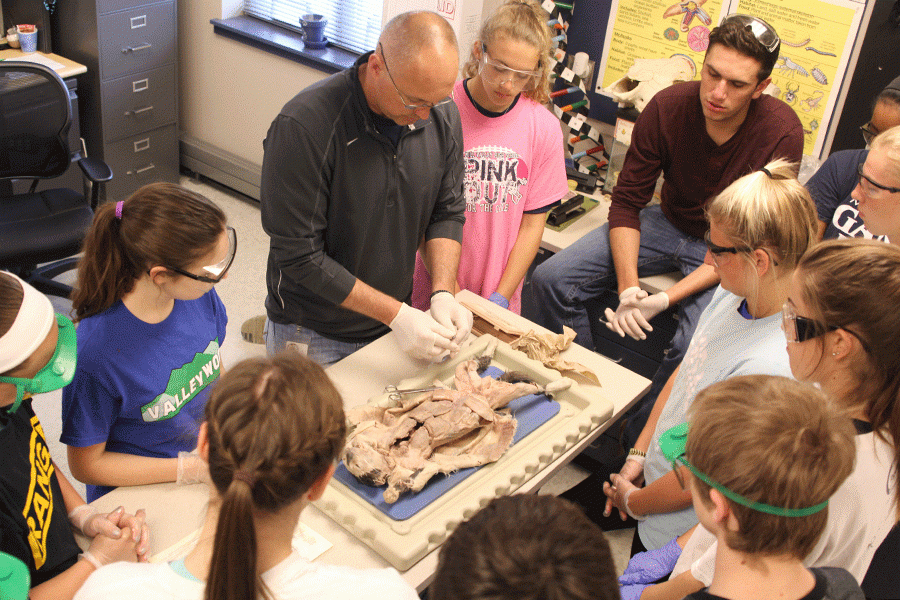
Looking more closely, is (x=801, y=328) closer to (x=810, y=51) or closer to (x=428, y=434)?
(x=428, y=434)

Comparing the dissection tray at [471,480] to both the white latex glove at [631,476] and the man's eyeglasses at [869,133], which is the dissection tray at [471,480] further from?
the man's eyeglasses at [869,133]

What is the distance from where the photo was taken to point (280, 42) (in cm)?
433

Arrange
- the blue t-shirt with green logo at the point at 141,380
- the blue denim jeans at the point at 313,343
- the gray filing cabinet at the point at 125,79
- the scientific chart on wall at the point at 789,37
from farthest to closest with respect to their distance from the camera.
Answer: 1. the gray filing cabinet at the point at 125,79
2. the scientific chart on wall at the point at 789,37
3. the blue denim jeans at the point at 313,343
4. the blue t-shirt with green logo at the point at 141,380

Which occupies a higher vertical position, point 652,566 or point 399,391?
point 399,391

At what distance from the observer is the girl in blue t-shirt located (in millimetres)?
1580

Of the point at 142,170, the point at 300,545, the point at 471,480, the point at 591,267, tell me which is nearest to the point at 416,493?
the point at 471,480

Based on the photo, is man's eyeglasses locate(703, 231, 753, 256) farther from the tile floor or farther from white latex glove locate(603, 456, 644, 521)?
the tile floor

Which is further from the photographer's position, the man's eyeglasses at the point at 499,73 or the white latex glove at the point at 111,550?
the man's eyeglasses at the point at 499,73

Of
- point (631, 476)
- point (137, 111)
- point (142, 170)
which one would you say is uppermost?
point (137, 111)

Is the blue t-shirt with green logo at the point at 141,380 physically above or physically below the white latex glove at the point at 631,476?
above

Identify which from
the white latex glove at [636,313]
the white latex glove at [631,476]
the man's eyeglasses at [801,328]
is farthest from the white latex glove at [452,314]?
the man's eyeglasses at [801,328]

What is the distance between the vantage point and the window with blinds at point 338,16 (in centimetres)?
435

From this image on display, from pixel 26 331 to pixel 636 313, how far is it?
1936 millimetres

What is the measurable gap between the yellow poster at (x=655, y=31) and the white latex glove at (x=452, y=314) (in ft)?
6.16
